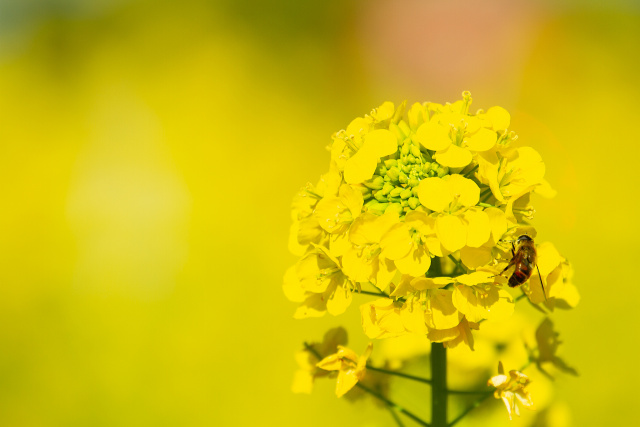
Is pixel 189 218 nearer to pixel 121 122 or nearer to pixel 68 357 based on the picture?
pixel 121 122

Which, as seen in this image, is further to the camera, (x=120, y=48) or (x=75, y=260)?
(x=120, y=48)

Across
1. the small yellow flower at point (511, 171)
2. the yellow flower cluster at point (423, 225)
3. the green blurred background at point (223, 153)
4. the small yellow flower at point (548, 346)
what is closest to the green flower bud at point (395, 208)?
the yellow flower cluster at point (423, 225)

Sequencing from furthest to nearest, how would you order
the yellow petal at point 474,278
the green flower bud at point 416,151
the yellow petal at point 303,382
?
1. the yellow petal at point 303,382
2. the green flower bud at point 416,151
3. the yellow petal at point 474,278

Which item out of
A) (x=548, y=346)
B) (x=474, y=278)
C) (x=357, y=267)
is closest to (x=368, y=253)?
(x=357, y=267)

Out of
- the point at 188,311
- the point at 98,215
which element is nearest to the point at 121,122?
the point at 98,215

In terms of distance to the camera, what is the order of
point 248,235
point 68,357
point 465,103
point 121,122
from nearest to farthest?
point 465,103, point 68,357, point 248,235, point 121,122

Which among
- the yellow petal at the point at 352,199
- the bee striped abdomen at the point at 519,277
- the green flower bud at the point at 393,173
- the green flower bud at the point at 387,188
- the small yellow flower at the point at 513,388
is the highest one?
the green flower bud at the point at 393,173

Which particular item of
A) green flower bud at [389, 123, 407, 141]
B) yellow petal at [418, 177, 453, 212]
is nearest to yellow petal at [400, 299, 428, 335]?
yellow petal at [418, 177, 453, 212]

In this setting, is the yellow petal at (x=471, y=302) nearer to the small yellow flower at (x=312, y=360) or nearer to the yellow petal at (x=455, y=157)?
the yellow petal at (x=455, y=157)

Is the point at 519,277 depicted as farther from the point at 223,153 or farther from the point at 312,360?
the point at 223,153
